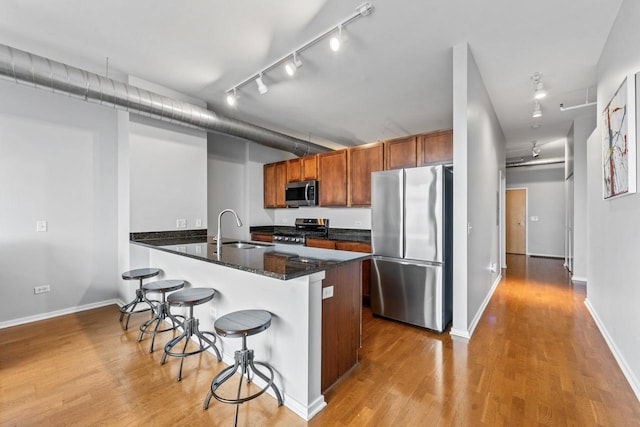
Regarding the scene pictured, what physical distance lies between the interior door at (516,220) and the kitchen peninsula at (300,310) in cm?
820

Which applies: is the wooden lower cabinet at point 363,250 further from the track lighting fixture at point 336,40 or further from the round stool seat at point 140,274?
the track lighting fixture at point 336,40

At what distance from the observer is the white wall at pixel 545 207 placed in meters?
7.74

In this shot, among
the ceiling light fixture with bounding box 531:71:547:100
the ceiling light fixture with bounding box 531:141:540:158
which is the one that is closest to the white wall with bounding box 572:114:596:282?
the ceiling light fixture with bounding box 531:141:540:158

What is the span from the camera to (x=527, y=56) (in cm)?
291

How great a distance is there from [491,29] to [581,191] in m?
3.98

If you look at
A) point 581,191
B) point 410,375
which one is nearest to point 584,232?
point 581,191

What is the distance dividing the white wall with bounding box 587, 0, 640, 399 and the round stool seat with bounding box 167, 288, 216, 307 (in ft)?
10.2

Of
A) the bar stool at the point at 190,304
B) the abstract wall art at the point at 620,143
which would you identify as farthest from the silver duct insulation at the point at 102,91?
the abstract wall art at the point at 620,143

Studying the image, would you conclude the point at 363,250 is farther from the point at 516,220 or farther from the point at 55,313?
the point at 516,220

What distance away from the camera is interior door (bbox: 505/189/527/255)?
27.1ft

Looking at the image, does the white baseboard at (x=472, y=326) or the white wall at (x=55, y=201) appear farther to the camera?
the white wall at (x=55, y=201)

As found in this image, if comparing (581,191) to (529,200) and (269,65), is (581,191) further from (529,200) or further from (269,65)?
(269,65)

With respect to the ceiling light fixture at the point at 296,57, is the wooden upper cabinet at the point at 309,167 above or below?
below

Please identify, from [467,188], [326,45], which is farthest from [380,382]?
[326,45]
